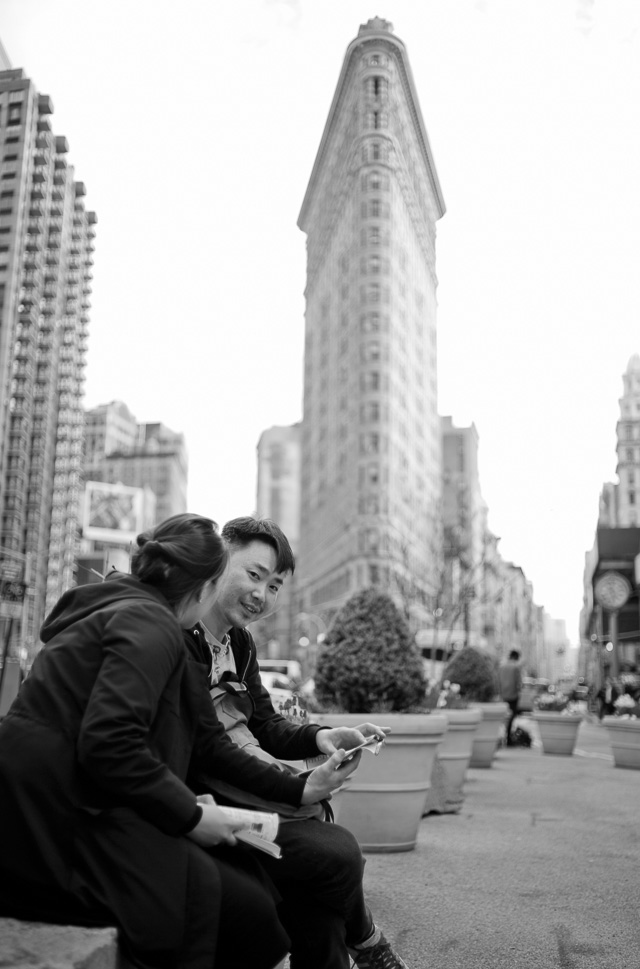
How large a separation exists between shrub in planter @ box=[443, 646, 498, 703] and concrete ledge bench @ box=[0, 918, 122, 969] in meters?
11.8

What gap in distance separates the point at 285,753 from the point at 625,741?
11.1 meters

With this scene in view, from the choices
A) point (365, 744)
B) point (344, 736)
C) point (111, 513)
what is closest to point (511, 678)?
point (344, 736)

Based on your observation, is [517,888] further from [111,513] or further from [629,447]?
[629,447]

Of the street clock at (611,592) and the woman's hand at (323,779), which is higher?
the street clock at (611,592)

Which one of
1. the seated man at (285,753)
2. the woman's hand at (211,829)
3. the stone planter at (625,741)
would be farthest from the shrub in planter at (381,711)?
the stone planter at (625,741)

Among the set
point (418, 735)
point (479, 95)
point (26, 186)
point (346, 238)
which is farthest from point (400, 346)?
point (418, 735)

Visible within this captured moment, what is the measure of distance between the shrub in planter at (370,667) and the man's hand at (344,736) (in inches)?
129

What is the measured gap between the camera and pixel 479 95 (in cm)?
1470

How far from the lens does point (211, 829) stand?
2.23 metres

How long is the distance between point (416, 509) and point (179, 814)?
9041 cm

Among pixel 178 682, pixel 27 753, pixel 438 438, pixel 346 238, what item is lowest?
pixel 27 753

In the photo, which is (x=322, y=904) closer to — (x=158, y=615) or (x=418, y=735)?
(x=158, y=615)

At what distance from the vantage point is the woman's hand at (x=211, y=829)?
222cm

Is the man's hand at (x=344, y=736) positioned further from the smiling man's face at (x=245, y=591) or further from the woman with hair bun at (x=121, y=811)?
the woman with hair bun at (x=121, y=811)
